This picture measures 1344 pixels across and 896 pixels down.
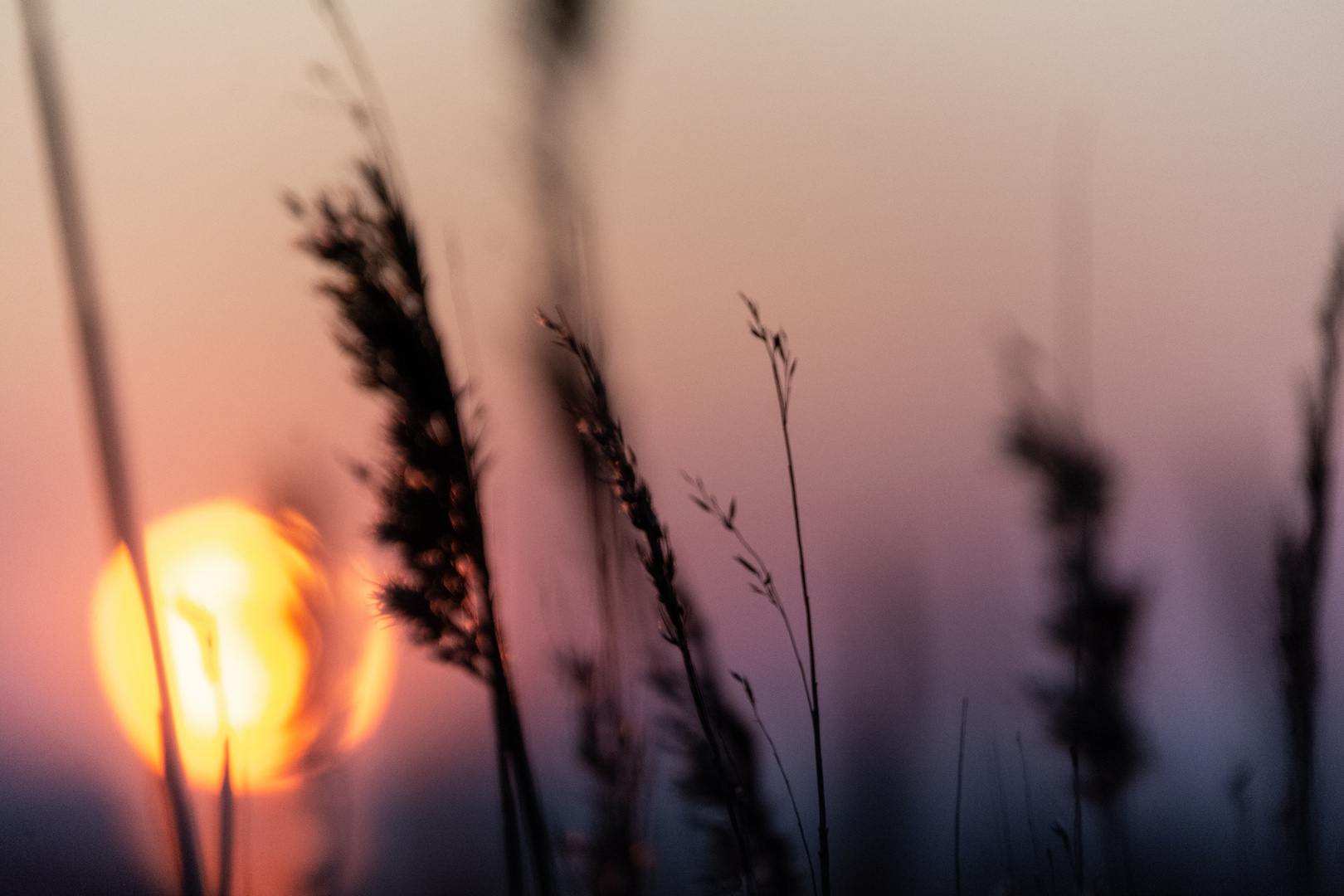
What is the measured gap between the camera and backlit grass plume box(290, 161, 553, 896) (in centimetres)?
124

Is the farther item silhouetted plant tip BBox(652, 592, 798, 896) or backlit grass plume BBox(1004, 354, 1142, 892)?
backlit grass plume BBox(1004, 354, 1142, 892)

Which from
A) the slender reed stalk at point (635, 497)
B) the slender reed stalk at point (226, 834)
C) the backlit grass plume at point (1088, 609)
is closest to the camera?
the slender reed stalk at point (635, 497)

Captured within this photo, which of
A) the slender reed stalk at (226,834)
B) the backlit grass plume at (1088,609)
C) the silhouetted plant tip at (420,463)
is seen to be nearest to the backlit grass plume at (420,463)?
the silhouetted plant tip at (420,463)

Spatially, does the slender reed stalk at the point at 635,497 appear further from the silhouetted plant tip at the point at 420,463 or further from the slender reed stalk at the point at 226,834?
the slender reed stalk at the point at 226,834

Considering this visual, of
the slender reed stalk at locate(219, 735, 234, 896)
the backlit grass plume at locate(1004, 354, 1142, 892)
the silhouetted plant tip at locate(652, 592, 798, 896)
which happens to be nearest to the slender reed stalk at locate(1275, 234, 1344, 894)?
the backlit grass plume at locate(1004, 354, 1142, 892)

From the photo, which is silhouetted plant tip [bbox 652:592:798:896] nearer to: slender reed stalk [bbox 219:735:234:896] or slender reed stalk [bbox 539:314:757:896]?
slender reed stalk [bbox 539:314:757:896]

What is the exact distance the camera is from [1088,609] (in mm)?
2117

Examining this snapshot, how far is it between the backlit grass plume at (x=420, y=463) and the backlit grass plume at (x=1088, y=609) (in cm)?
136

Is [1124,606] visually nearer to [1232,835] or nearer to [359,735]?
[1232,835]

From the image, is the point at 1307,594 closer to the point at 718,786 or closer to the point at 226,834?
the point at 718,786

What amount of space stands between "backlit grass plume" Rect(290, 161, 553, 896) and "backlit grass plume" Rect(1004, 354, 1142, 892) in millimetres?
1365

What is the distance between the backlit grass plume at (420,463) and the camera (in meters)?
1.24

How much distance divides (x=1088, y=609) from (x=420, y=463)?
161cm

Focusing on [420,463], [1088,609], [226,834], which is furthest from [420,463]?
[1088,609]
